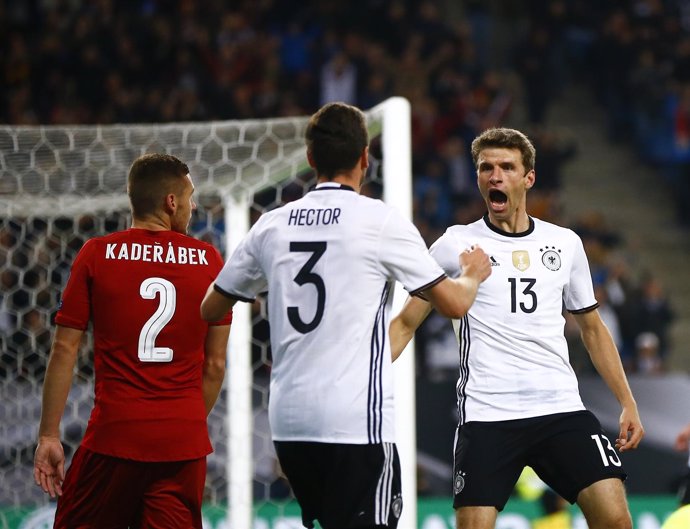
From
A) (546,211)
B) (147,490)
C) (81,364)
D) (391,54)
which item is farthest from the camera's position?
(391,54)

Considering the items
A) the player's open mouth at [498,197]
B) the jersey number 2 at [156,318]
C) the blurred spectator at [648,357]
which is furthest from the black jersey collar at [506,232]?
the blurred spectator at [648,357]

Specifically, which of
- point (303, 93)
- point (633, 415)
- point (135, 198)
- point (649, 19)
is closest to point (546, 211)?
point (303, 93)

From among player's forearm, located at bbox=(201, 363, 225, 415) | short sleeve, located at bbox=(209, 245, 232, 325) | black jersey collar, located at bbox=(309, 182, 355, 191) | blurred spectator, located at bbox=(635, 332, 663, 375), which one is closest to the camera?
black jersey collar, located at bbox=(309, 182, 355, 191)

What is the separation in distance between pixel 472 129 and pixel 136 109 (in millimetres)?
3995

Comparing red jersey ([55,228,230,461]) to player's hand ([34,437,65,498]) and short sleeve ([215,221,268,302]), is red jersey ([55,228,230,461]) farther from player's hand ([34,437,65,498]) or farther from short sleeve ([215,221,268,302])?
short sleeve ([215,221,268,302])

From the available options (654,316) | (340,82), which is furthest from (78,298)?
(340,82)

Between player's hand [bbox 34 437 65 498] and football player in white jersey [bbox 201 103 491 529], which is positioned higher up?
football player in white jersey [bbox 201 103 491 529]

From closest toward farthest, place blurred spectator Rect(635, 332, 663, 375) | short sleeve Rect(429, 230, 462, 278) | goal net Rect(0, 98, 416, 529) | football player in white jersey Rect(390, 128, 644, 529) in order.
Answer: football player in white jersey Rect(390, 128, 644, 529) → short sleeve Rect(429, 230, 462, 278) → goal net Rect(0, 98, 416, 529) → blurred spectator Rect(635, 332, 663, 375)

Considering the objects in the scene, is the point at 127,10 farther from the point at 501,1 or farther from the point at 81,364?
the point at 81,364

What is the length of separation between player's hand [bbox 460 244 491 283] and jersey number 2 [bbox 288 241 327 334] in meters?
0.49

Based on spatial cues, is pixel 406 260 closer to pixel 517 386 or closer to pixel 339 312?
pixel 339 312

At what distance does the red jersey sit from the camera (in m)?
3.92

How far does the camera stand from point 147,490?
397 cm

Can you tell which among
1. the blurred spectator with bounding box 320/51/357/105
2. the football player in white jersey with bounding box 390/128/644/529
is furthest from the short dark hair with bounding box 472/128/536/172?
the blurred spectator with bounding box 320/51/357/105
